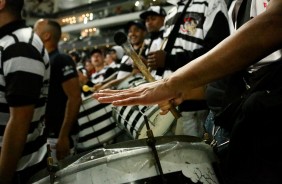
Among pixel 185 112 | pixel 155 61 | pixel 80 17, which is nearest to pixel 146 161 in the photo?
pixel 185 112

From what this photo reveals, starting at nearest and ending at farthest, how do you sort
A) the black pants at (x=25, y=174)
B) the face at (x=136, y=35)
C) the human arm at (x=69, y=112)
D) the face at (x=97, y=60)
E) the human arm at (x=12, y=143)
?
the human arm at (x=12, y=143) → the black pants at (x=25, y=174) → the human arm at (x=69, y=112) → the face at (x=136, y=35) → the face at (x=97, y=60)

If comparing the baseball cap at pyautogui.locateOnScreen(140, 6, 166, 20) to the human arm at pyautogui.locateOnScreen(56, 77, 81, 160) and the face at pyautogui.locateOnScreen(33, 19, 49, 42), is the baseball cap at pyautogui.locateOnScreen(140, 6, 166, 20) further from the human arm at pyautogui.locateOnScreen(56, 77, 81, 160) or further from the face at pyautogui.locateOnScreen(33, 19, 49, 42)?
Answer: the human arm at pyautogui.locateOnScreen(56, 77, 81, 160)

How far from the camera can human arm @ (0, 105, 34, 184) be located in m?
2.24

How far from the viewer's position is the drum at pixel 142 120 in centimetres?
259

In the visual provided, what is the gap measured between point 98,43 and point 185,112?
2301 cm

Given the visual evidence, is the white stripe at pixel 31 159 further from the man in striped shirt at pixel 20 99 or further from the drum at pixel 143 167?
the drum at pixel 143 167

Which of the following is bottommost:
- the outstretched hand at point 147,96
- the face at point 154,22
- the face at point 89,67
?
the face at point 89,67

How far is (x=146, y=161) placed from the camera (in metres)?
1.43

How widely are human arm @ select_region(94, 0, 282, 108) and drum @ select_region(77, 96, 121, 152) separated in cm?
295

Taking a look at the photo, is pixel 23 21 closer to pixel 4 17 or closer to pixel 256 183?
pixel 4 17

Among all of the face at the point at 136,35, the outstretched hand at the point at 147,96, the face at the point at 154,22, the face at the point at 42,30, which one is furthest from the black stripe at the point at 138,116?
the face at the point at 136,35

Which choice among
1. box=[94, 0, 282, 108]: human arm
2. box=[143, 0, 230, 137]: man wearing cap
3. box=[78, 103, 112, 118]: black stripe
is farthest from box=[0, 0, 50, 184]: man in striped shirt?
box=[78, 103, 112, 118]: black stripe

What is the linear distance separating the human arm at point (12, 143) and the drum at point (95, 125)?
1.97 metres

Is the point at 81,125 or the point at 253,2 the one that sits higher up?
the point at 253,2
